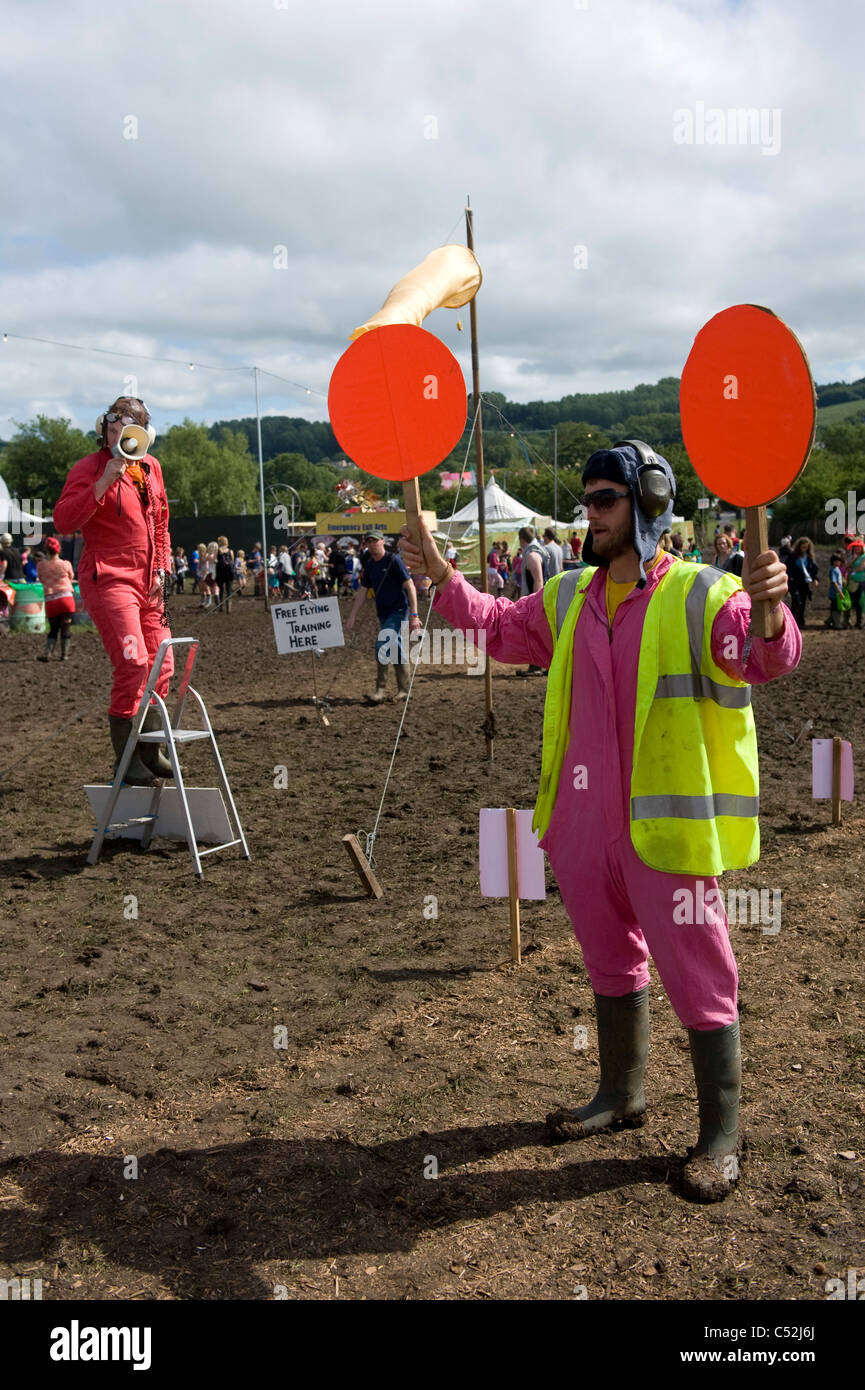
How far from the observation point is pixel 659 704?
2.93 m

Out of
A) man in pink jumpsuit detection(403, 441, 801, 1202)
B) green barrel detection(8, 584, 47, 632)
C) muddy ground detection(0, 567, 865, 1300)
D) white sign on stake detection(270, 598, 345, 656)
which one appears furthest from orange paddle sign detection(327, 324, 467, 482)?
green barrel detection(8, 584, 47, 632)

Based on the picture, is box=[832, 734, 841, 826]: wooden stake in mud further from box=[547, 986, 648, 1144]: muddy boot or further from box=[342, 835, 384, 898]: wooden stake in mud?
box=[547, 986, 648, 1144]: muddy boot

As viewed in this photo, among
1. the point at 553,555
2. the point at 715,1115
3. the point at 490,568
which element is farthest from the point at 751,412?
the point at 490,568

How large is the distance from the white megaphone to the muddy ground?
2.33 m

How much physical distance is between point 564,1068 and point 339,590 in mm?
33652

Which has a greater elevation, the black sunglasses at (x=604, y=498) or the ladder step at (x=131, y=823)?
the black sunglasses at (x=604, y=498)

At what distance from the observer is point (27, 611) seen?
23.0 metres

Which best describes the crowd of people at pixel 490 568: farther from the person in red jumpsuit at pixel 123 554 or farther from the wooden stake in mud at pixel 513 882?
the person in red jumpsuit at pixel 123 554

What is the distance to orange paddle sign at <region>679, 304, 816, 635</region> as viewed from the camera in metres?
2.67

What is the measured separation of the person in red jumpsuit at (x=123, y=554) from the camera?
5977mm

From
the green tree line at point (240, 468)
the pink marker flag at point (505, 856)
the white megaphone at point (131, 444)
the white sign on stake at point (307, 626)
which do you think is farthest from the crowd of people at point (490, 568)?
the green tree line at point (240, 468)

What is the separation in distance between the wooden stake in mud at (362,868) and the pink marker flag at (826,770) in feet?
9.30
